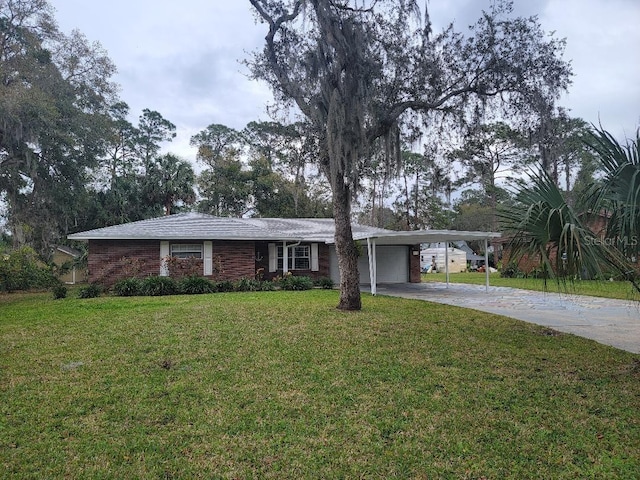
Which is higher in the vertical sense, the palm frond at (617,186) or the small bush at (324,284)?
the palm frond at (617,186)

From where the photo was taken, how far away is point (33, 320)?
8258 millimetres

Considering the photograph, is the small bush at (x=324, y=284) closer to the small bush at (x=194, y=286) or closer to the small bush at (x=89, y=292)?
the small bush at (x=194, y=286)

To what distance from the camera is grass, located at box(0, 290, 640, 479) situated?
2.99 meters

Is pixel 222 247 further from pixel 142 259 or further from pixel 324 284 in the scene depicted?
pixel 324 284

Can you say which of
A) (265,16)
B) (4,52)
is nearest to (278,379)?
(265,16)

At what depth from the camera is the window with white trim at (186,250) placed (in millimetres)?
15586

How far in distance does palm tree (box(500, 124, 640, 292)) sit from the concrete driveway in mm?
2902

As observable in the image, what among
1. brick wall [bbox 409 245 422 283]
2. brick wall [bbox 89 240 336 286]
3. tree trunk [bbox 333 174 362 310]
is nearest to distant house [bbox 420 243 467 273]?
brick wall [bbox 409 245 422 283]

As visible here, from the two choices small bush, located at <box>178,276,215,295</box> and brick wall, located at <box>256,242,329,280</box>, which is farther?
brick wall, located at <box>256,242,329,280</box>

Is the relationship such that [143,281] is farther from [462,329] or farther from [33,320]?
[462,329]

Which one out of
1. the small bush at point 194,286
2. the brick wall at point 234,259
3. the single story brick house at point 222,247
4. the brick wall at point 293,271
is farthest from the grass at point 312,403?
the brick wall at point 293,271

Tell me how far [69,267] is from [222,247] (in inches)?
334

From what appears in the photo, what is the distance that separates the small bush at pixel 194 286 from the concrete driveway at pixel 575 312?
6.86 metres

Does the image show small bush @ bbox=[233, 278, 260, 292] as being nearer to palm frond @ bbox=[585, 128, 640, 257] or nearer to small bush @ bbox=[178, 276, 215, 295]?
small bush @ bbox=[178, 276, 215, 295]
